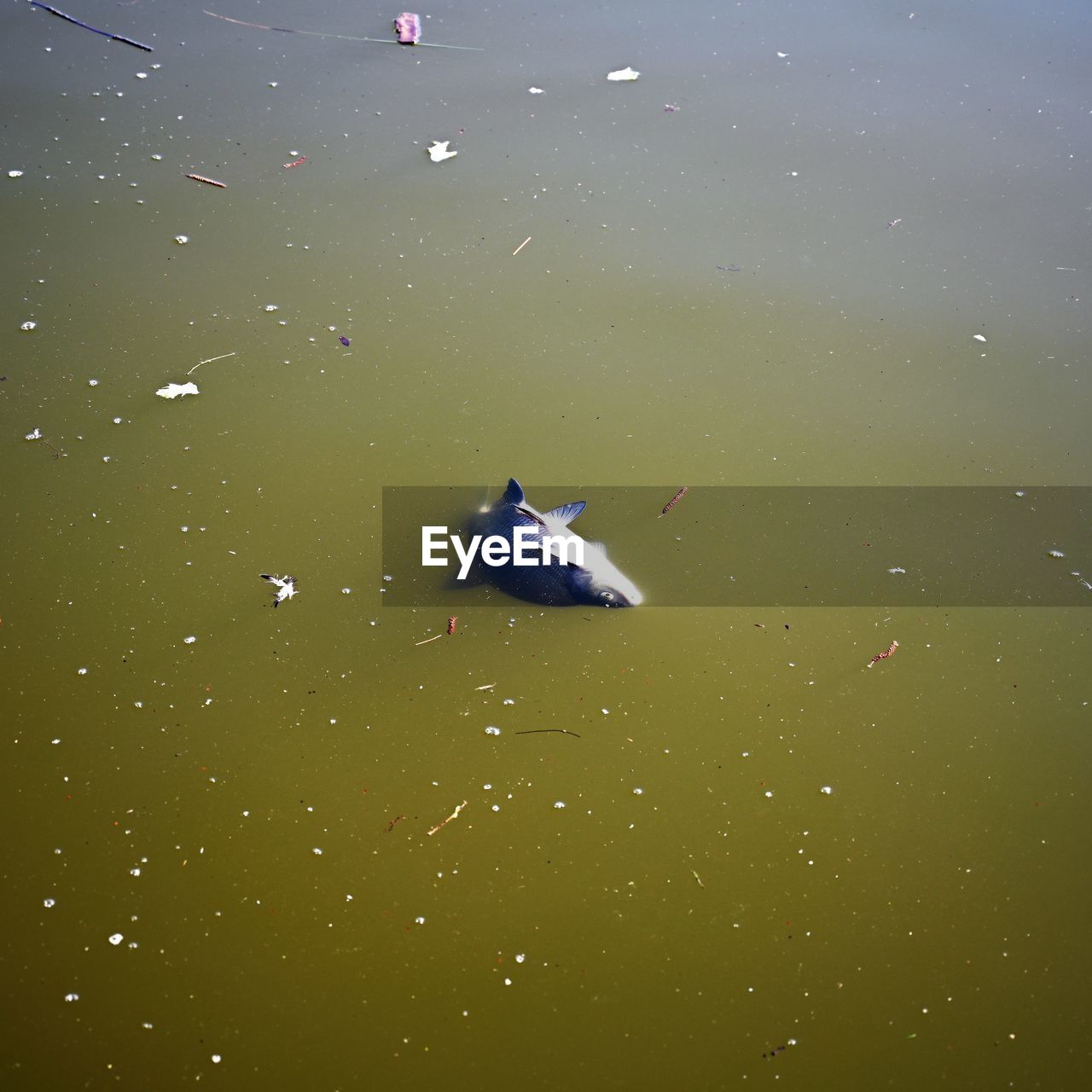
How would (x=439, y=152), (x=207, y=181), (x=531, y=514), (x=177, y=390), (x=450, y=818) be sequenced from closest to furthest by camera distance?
(x=450, y=818) → (x=531, y=514) → (x=177, y=390) → (x=207, y=181) → (x=439, y=152)

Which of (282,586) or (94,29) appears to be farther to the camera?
(94,29)

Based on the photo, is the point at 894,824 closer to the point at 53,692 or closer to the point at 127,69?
the point at 53,692

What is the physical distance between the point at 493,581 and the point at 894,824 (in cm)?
103

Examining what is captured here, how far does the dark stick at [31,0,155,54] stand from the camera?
3594mm

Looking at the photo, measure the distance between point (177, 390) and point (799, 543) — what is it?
1.73m

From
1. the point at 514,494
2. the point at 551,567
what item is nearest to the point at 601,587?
the point at 551,567

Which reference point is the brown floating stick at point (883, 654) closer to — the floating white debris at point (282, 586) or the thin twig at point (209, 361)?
the floating white debris at point (282, 586)

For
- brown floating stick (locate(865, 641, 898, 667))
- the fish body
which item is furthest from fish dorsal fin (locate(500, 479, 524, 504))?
brown floating stick (locate(865, 641, 898, 667))

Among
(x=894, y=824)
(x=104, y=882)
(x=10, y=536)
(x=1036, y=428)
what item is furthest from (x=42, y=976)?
(x=1036, y=428)

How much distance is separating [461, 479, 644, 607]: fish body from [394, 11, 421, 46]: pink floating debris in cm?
239

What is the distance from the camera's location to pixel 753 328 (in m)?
2.76

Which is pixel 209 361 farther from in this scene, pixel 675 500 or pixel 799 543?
pixel 799 543

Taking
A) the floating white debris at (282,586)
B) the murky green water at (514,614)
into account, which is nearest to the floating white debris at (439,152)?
the murky green water at (514,614)

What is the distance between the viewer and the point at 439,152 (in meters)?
3.23
